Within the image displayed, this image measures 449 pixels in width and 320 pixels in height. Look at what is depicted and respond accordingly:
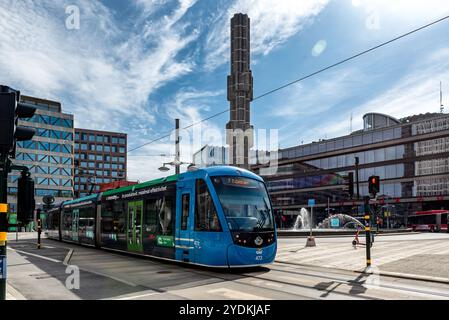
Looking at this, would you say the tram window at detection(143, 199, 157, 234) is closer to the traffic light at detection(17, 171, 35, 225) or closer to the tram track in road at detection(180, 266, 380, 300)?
the tram track in road at detection(180, 266, 380, 300)

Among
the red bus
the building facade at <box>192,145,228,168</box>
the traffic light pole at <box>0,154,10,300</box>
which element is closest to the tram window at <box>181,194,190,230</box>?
the traffic light pole at <box>0,154,10,300</box>

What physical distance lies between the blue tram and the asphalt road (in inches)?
24.3

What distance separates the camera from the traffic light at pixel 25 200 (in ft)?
23.7

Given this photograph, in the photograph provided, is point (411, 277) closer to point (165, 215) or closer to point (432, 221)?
point (165, 215)

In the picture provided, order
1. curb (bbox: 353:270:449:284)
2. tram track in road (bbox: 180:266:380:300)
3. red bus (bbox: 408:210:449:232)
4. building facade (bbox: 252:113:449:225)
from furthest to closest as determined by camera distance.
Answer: building facade (bbox: 252:113:449:225) < red bus (bbox: 408:210:449:232) < curb (bbox: 353:270:449:284) < tram track in road (bbox: 180:266:380:300)

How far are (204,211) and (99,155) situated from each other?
426ft

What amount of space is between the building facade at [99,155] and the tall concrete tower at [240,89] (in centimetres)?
5558

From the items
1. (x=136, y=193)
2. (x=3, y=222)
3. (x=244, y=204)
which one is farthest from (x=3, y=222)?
(x=136, y=193)

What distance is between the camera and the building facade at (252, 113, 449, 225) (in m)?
67.7

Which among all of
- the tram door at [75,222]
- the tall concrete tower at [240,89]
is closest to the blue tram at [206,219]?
the tram door at [75,222]

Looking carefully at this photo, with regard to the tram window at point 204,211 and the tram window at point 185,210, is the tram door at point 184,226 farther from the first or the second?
the tram window at point 204,211

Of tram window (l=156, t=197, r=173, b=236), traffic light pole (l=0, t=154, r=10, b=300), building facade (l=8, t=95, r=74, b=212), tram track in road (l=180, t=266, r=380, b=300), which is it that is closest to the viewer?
traffic light pole (l=0, t=154, r=10, b=300)
